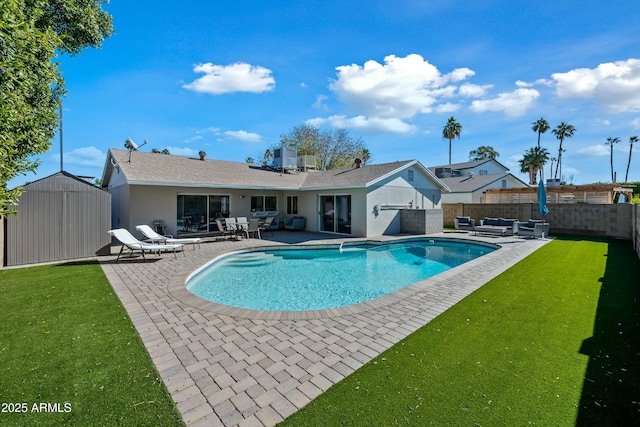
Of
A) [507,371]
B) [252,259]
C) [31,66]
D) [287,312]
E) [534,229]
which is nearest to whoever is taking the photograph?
[507,371]

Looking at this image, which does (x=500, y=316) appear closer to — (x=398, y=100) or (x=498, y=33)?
(x=498, y=33)

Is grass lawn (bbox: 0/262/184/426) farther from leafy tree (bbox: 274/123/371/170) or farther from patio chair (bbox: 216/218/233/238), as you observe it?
leafy tree (bbox: 274/123/371/170)

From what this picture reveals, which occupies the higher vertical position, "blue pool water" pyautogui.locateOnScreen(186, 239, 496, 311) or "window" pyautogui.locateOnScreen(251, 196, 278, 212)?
"window" pyautogui.locateOnScreen(251, 196, 278, 212)

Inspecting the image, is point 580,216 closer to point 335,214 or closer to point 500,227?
point 500,227

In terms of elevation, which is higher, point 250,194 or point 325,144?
point 325,144

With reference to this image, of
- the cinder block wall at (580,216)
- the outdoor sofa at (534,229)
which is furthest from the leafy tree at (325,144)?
the outdoor sofa at (534,229)

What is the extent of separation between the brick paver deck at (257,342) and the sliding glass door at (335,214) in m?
9.52

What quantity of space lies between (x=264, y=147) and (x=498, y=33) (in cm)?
3674

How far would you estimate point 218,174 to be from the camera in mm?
16188

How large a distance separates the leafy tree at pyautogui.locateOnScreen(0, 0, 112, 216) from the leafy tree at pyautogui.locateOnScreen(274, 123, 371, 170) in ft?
85.1

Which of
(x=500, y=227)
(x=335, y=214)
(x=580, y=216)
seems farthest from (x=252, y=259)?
(x=580, y=216)

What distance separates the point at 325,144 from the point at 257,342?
35.7 meters

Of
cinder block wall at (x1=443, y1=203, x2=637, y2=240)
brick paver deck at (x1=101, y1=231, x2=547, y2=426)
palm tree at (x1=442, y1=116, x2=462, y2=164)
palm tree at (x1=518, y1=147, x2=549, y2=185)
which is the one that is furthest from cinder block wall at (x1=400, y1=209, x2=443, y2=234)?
palm tree at (x1=518, y1=147, x2=549, y2=185)

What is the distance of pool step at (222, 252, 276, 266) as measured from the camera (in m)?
10.8
